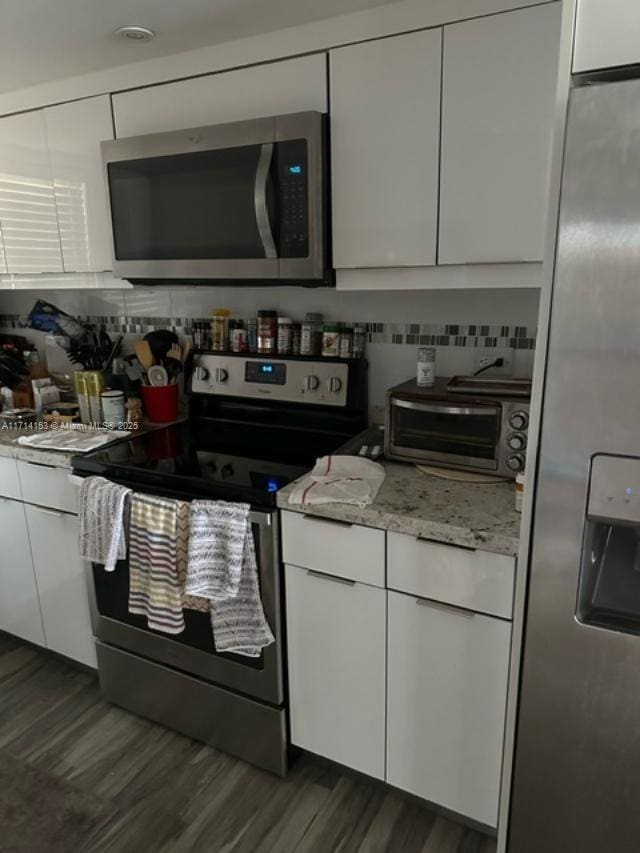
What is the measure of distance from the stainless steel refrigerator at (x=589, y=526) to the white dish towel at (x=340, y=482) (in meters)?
0.52

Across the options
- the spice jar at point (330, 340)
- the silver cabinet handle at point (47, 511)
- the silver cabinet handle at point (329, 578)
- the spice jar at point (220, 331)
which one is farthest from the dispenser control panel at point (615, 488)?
the silver cabinet handle at point (47, 511)

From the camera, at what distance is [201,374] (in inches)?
86.2

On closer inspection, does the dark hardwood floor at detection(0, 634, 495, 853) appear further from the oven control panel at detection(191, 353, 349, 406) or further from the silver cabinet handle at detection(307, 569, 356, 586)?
the oven control panel at detection(191, 353, 349, 406)

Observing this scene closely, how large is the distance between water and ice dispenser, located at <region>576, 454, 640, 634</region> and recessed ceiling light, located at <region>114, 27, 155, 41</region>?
1.55 m

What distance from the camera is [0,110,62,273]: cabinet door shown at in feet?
6.81

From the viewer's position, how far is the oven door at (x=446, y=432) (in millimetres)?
1528

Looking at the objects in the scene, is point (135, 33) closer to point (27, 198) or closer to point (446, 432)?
point (27, 198)

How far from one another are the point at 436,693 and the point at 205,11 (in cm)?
176

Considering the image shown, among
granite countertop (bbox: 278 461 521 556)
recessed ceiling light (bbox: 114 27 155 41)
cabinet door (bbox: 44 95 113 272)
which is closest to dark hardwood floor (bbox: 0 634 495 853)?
granite countertop (bbox: 278 461 521 556)

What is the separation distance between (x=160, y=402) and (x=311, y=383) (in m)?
0.59

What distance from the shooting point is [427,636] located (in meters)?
1.41

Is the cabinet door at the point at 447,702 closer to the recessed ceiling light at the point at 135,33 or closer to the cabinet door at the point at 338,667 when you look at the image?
the cabinet door at the point at 338,667

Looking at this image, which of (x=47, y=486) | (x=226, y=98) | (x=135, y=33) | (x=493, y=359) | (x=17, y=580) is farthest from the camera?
(x=17, y=580)

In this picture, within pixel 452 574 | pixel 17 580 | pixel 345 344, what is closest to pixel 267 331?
pixel 345 344
